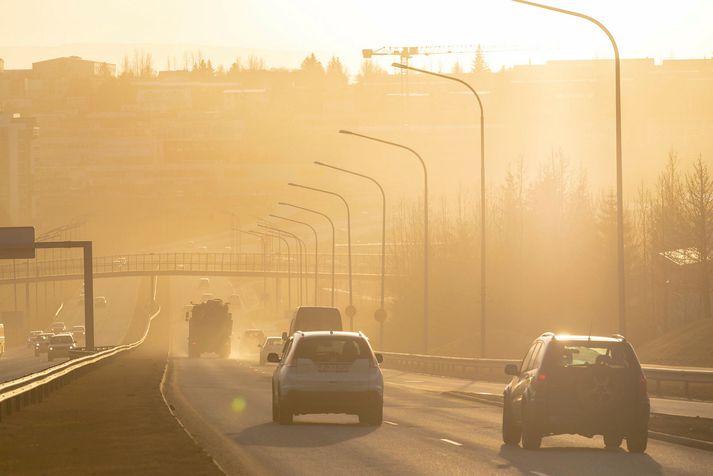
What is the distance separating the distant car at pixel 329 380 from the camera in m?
27.9

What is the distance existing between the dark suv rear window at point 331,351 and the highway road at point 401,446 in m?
1.21

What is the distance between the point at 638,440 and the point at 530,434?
150 cm

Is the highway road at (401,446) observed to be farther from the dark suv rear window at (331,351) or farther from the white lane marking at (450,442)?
the dark suv rear window at (331,351)

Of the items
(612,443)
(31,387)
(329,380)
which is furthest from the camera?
(31,387)

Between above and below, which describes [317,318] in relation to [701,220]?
below

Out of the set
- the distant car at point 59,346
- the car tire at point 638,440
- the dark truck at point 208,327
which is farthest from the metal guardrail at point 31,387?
the distant car at point 59,346

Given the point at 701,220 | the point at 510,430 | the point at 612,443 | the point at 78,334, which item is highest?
the point at 701,220

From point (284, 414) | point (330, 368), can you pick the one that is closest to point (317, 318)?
point (284, 414)

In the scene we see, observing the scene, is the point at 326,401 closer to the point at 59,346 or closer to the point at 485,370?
the point at 485,370

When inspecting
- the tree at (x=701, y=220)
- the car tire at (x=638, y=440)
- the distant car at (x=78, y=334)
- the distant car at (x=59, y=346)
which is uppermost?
the tree at (x=701, y=220)

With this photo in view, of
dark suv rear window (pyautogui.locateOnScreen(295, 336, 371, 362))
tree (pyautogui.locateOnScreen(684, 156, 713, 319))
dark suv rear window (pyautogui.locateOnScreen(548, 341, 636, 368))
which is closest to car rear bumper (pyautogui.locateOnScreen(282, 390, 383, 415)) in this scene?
dark suv rear window (pyautogui.locateOnScreen(295, 336, 371, 362))

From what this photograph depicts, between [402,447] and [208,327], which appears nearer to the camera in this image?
[402,447]

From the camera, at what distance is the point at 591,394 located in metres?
21.8

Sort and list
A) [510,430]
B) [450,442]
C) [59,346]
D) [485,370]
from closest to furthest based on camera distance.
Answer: [510,430]
[450,442]
[485,370]
[59,346]
